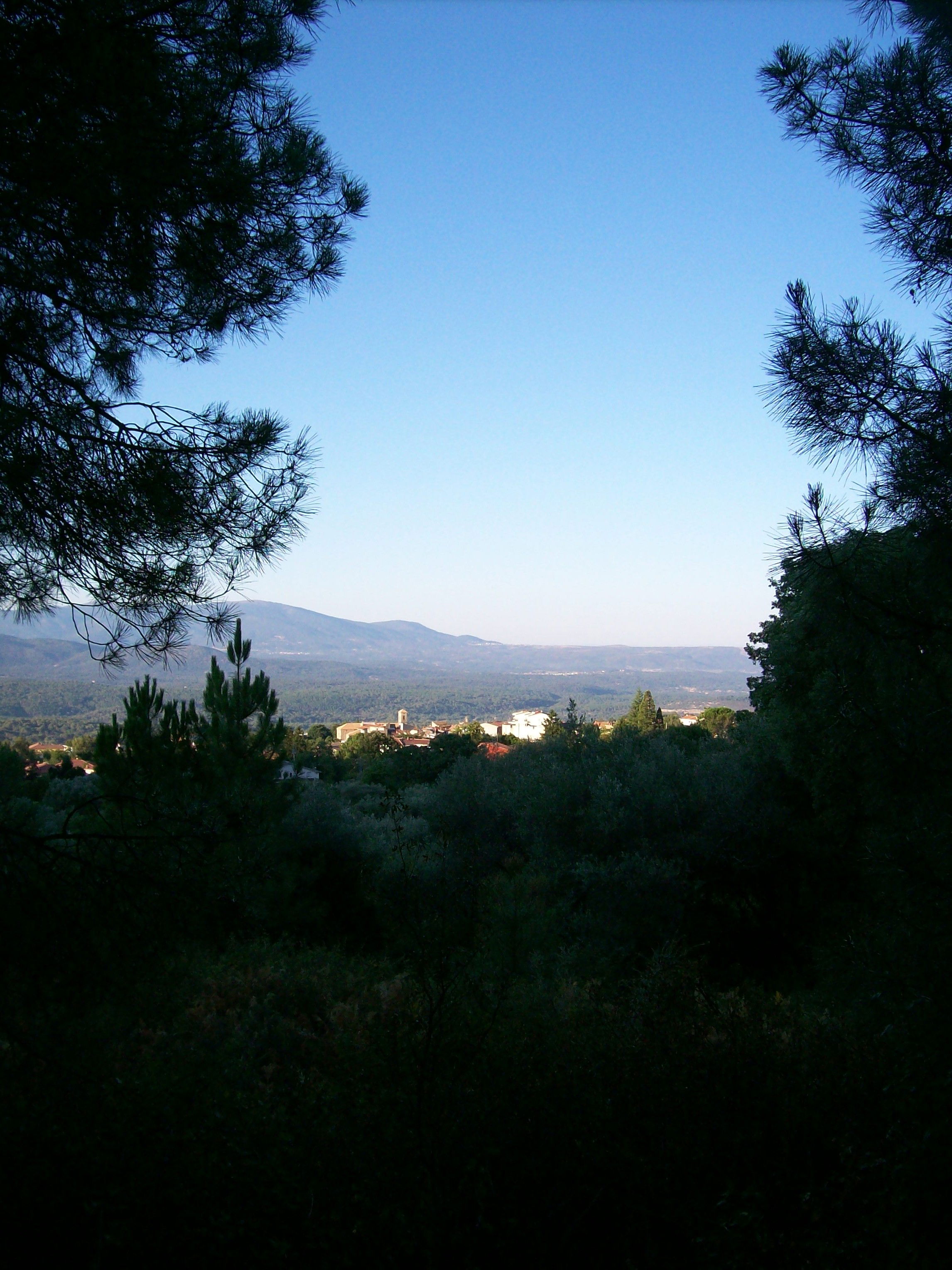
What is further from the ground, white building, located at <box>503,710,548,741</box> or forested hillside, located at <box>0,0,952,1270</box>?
forested hillside, located at <box>0,0,952,1270</box>

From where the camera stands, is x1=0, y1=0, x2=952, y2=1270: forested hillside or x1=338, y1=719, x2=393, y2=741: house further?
x1=338, y1=719, x2=393, y2=741: house

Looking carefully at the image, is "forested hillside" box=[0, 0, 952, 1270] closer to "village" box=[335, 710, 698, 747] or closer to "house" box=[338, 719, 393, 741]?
"village" box=[335, 710, 698, 747]

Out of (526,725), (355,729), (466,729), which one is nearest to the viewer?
(466,729)

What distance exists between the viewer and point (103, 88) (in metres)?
2.74

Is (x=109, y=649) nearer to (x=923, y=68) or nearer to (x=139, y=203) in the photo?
(x=139, y=203)

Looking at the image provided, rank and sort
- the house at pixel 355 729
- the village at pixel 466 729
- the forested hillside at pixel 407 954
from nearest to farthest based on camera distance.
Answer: the forested hillside at pixel 407 954 → the village at pixel 466 729 → the house at pixel 355 729

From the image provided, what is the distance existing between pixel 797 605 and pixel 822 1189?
2.32 m

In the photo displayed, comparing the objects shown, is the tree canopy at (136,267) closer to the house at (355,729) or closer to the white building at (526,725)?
the house at (355,729)

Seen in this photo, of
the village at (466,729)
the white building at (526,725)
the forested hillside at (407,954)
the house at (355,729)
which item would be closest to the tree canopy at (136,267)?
the forested hillside at (407,954)

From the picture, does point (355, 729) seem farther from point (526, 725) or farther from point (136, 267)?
point (136, 267)

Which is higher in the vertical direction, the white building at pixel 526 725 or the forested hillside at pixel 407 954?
the forested hillside at pixel 407 954

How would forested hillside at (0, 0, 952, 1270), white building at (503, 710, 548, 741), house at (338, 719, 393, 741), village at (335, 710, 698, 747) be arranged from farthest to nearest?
white building at (503, 710, 548, 741)
house at (338, 719, 393, 741)
village at (335, 710, 698, 747)
forested hillside at (0, 0, 952, 1270)

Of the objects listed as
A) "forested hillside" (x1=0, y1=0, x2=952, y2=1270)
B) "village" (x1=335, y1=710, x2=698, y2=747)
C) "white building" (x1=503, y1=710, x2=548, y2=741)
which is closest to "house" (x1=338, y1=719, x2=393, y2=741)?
"village" (x1=335, y1=710, x2=698, y2=747)

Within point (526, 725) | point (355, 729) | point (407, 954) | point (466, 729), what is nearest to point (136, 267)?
point (407, 954)
